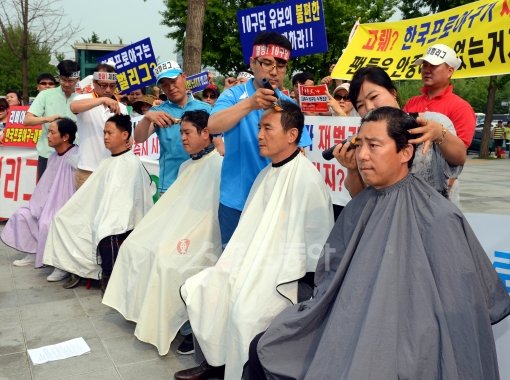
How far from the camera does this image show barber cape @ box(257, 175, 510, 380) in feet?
6.53

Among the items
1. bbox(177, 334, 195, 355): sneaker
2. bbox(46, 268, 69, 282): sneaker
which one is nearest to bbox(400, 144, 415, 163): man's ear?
bbox(177, 334, 195, 355): sneaker

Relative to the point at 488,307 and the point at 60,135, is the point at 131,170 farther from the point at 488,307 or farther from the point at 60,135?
the point at 488,307

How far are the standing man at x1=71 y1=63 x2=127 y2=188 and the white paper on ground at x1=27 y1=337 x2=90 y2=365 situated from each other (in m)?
1.83

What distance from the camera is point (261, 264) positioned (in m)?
2.82

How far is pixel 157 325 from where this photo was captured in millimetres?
3523

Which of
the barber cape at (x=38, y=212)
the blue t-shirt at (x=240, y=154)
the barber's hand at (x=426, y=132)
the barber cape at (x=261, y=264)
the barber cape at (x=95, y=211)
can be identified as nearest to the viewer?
the barber's hand at (x=426, y=132)

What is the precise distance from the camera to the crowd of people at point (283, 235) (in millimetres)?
2047

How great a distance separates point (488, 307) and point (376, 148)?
0.75m

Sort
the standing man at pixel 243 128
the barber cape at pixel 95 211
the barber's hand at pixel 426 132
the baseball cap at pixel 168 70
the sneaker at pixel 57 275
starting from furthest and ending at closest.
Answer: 1. the sneaker at pixel 57 275
2. the barber cape at pixel 95 211
3. the baseball cap at pixel 168 70
4. the standing man at pixel 243 128
5. the barber's hand at pixel 426 132

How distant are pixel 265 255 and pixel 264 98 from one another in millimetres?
790

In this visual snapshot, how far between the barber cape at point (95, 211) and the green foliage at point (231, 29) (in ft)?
53.6

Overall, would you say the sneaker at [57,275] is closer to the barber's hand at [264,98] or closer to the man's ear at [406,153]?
the barber's hand at [264,98]

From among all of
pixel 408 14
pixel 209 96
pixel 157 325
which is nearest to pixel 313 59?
pixel 408 14

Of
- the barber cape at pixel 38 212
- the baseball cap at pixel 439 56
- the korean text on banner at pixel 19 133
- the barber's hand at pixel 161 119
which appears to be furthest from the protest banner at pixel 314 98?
the korean text on banner at pixel 19 133
